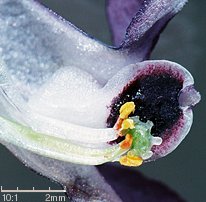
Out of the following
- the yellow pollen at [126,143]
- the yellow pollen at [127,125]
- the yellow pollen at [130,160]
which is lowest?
the yellow pollen at [130,160]

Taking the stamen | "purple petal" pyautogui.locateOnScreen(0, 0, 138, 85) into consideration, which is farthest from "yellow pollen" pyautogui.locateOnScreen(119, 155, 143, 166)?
"purple petal" pyautogui.locateOnScreen(0, 0, 138, 85)

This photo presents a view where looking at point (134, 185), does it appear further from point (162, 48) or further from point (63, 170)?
point (162, 48)

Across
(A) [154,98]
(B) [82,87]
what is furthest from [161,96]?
(B) [82,87]

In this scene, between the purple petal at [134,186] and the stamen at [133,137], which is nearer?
the stamen at [133,137]

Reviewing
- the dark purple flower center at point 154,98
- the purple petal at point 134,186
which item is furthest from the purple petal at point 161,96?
the purple petal at point 134,186

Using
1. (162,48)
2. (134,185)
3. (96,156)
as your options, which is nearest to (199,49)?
(162,48)

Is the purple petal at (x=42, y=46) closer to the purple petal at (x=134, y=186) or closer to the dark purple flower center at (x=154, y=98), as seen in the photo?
the dark purple flower center at (x=154, y=98)

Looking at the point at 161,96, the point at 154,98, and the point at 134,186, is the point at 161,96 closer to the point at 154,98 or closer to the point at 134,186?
the point at 154,98
